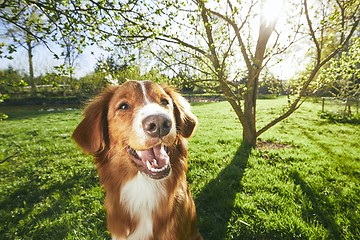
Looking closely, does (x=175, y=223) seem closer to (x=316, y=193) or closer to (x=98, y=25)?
(x=316, y=193)

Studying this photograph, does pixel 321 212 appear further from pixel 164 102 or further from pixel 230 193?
pixel 164 102

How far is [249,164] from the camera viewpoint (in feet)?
18.6

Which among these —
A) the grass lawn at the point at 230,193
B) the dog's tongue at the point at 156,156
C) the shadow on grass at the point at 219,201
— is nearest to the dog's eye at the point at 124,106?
the dog's tongue at the point at 156,156

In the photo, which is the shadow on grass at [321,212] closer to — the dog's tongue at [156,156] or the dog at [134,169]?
the dog at [134,169]

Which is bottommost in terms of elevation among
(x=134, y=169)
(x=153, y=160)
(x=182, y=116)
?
(x=134, y=169)

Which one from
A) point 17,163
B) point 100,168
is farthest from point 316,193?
point 17,163

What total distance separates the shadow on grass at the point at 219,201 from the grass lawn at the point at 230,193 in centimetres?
1

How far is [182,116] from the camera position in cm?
286

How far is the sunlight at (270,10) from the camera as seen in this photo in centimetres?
541

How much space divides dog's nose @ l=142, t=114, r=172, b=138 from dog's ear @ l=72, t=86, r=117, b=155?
2.40ft

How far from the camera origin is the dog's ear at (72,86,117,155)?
8.16ft

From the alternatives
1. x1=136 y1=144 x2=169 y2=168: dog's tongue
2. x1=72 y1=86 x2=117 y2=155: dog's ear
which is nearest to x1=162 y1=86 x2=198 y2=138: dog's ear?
x1=136 y1=144 x2=169 y2=168: dog's tongue

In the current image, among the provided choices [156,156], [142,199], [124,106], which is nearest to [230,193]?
[142,199]

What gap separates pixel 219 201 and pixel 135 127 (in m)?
2.54
